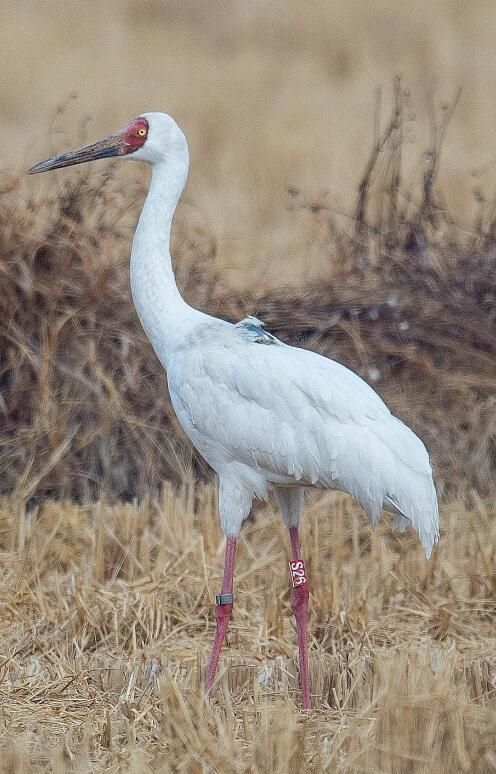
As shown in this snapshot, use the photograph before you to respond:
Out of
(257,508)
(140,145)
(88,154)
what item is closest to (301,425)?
(140,145)

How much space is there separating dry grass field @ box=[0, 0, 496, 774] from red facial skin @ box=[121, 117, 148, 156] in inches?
63.8

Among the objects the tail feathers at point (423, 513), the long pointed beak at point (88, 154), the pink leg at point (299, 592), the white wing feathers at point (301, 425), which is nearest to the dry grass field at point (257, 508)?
the pink leg at point (299, 592)

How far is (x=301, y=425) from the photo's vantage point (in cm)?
573

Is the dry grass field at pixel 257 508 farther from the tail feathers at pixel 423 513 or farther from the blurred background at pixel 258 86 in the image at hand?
the tail feathers at pixel 423 513

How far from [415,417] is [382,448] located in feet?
8.71

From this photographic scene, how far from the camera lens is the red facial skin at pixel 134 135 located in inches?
250

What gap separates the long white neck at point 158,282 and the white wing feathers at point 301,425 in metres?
0.15

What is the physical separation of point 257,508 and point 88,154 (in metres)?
2.15

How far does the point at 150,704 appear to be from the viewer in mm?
5148

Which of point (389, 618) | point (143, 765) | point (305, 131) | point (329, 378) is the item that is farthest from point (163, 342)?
point (305, 131)

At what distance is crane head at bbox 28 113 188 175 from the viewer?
20.8 feet

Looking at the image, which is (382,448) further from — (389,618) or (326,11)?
(326,11)

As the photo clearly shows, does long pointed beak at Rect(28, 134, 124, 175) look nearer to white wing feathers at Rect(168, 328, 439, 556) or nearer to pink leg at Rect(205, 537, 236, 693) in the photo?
white wing feathers at Rect(168, 328, 439, 556)

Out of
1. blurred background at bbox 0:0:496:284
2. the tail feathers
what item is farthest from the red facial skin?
blurred background at bbox 0:0:496:284
